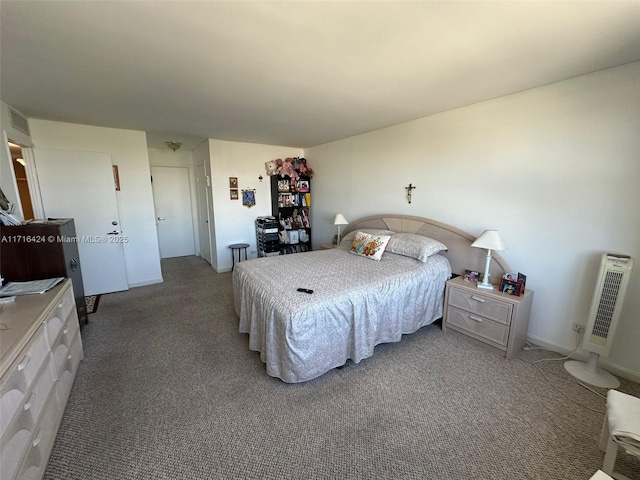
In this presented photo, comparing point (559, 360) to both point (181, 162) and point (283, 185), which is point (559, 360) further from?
point (181, 162)

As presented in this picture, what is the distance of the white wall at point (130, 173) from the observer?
3.41 metres

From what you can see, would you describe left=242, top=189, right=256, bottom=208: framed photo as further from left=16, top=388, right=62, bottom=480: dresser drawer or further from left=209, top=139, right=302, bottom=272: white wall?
left=16, top=388, right=62, bottom=480: dresser drawer

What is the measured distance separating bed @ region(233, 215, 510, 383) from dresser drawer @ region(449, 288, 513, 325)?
0.18 m

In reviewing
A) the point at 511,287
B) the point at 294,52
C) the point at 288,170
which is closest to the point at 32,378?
the point at 294,52

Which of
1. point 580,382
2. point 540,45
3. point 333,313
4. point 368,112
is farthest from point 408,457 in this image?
point 368,112

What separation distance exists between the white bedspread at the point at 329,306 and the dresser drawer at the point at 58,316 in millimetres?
1316

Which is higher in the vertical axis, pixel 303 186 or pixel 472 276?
pixel 303 186

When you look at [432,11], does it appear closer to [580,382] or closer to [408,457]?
[408,457]

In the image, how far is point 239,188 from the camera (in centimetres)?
486

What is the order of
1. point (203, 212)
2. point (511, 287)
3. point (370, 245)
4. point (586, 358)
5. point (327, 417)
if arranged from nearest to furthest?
point (327, 417) → point (586, 358) → point (511, 287) → point (370, 245) → point (203, 212)

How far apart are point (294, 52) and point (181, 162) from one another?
4.95m

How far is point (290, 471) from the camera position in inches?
54.5

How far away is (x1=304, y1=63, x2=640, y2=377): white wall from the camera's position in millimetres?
2025

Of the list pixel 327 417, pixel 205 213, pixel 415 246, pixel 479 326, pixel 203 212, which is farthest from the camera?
pixel 203 212
